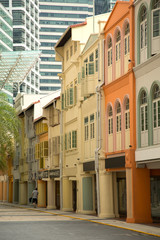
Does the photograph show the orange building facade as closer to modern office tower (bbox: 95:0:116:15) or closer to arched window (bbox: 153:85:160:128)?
arched window (bbox: 153:85:160:128)

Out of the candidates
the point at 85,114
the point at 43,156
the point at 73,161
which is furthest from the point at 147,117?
the point at 43,156

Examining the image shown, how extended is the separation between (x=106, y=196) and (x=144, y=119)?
6.78m

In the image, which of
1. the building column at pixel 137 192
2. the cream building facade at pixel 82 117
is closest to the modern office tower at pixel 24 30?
the cream building facade at pixel 82 117

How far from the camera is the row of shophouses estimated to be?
24.0 m

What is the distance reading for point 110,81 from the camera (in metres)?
29.4

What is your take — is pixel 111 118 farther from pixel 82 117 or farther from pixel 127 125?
pixel 82 117

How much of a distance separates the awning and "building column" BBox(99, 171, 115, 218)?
54.2 m

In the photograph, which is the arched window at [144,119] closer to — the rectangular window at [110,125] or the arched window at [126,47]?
the arched window at [126,47]

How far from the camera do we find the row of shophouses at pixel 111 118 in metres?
24.0

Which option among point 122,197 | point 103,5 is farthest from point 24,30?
point 122,197

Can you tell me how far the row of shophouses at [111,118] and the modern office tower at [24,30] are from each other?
96770 millimetres

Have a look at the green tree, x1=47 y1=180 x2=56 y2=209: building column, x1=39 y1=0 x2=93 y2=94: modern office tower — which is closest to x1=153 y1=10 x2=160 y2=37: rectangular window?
the green tree

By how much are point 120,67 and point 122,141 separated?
12.1 feet

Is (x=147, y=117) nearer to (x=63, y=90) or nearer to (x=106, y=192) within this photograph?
(x=106, y=192)
